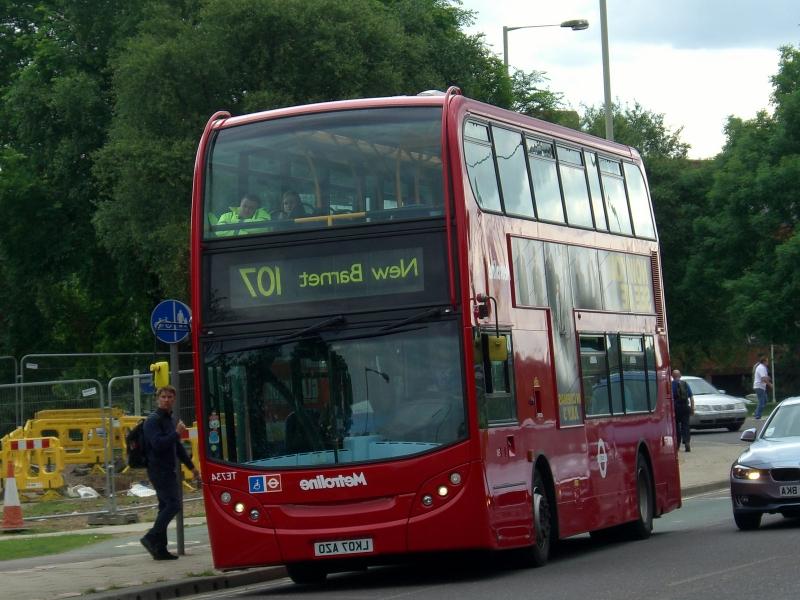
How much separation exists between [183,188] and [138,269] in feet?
24.3

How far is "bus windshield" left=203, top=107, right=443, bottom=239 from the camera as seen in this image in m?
14.7

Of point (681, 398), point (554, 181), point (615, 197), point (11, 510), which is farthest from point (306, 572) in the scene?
point (681, 398)

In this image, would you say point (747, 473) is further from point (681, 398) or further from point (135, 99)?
point (135, 99)

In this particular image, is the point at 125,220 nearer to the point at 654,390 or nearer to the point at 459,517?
the point at 654,390

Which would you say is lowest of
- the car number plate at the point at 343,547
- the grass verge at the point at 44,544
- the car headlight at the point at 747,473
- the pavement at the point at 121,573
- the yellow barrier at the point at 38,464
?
Result: the pavement at the point at 121,573

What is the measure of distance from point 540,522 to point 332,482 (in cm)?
246

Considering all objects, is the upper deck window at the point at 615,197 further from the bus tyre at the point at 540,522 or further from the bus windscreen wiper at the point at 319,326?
the bus windscreen wiper at the point at 319,326

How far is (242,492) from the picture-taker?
14609 millimetres

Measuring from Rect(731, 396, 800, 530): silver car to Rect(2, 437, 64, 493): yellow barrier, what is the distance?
11875mm

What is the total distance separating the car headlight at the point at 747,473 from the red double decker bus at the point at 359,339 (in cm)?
369

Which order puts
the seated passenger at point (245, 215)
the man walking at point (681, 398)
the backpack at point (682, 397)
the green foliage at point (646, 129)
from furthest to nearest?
the green foliage at point (646, 129)
the backpack at point (682, 397)
the man walking at point (681, 398)
the seated passenger at point (245, 215)

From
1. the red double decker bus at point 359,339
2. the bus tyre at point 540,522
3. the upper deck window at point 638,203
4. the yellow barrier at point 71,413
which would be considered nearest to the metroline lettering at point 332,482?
the red double decker bus at point 359,339

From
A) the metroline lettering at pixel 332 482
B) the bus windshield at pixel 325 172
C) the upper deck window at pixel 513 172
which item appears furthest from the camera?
the upper deck window at pixel 513 172

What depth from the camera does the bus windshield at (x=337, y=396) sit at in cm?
1440
